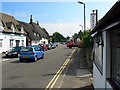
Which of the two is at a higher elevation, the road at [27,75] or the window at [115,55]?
the window at [115,55]

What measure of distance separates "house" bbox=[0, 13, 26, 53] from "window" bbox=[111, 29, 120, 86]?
3867cm

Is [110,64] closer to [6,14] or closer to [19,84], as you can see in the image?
[19,84]

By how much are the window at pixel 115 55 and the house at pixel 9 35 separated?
127 feet

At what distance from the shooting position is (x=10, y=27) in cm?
5103

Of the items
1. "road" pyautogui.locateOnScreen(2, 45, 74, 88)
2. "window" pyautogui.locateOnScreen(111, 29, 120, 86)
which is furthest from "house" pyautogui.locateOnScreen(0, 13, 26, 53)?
"window" pyautogui.locateOnScreen(111, 29, 120, 86)

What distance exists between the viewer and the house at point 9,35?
45403mm

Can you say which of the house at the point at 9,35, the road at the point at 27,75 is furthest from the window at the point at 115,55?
the house at the point at 9,35

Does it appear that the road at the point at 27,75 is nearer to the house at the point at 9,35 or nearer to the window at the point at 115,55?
the window at the point at 115,55

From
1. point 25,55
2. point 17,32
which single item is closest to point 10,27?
point 17,32

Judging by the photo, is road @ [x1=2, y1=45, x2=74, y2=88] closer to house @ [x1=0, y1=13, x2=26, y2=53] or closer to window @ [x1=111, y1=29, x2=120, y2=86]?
window @ [x1=111, y1=29, x2=120, y2=86]

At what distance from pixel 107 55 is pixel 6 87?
630 centimetres

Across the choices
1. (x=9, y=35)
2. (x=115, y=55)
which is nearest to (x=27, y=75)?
(x=115, y=55)

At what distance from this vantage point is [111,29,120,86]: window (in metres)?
5.80

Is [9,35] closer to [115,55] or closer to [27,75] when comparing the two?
[27,75]
